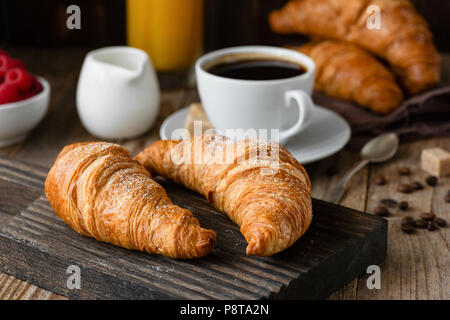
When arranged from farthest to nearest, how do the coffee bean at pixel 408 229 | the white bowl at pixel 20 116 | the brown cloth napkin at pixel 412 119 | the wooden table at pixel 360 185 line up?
the brown cloth napkin at pixel 412 119
the white bowl at pixel 20 116
the coffee bean at pixel 408 229
the wooden table at pixel 360 185

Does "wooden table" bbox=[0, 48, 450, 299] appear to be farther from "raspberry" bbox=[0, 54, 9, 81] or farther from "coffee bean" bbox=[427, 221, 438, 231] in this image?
"raspberry" bbox=[0, 54, 9, 81]

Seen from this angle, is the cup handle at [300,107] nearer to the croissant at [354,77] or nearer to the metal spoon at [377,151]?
the metal spoon at [377,151]

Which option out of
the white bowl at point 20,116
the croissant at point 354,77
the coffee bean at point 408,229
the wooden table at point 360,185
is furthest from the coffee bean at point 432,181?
the white bowl at point 20,116

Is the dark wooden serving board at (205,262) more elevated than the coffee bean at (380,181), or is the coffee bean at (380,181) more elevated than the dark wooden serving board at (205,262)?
the dark wooden serving board at (205,262)

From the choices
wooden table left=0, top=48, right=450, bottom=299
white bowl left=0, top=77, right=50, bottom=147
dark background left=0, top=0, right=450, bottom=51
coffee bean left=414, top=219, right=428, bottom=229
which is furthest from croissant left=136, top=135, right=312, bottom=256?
dark background left=0, top=0, right=450, bottom=51

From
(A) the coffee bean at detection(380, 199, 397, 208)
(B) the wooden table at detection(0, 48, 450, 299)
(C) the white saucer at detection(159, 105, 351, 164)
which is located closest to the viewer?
(B) the wooden table at detection(0, 48, 450, 299)
